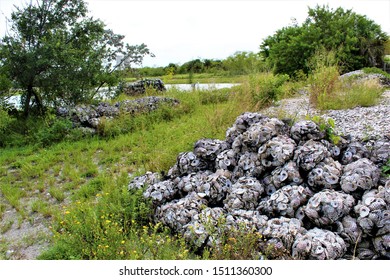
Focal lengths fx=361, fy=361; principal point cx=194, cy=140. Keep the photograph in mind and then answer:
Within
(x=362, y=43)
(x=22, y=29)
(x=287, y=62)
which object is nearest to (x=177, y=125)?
(x=22, y=29)

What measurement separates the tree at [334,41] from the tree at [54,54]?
34.4 feet

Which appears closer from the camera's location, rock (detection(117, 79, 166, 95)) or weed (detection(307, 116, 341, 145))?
weed (detection(307, 116, 341, 145))

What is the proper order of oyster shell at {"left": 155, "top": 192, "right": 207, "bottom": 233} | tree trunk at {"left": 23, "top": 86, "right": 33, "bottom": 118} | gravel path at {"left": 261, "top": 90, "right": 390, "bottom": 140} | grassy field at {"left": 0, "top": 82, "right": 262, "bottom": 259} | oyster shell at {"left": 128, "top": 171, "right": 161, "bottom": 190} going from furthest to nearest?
1. tree trunk at {"left": 23, "top": 86, "right": 33, "bottom": 118}
2. gravel path at {"left": 261, "top": 90, "right": 390, "bottom": 140}
3. oyster shell at {"left": 128, "top": 171, "right": 161, "bottom": 190}
4. oyster shell at {"left": 155, "top": 192, "right": 207, "bottom": 233}
5. grassy field at {"left": 0, "top": 82, "right": 262, "bottom": 259}

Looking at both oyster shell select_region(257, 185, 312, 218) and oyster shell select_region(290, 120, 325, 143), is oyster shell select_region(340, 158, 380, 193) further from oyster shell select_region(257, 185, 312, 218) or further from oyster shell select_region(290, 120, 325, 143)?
oyster shell select_region(290, 120, 325, 143)

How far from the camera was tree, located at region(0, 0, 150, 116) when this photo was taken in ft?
26.9

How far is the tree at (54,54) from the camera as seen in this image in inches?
323

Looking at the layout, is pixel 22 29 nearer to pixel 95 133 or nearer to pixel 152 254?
pixel 95 133

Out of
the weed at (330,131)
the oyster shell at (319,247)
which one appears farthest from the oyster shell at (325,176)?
the oyster shell at (319,247)

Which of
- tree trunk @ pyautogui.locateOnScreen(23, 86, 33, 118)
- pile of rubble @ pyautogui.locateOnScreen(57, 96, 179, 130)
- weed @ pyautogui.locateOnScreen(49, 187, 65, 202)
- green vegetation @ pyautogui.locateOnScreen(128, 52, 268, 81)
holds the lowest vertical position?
weed @ pyautogui.locateOnScreen(49, 187, 65, 202)

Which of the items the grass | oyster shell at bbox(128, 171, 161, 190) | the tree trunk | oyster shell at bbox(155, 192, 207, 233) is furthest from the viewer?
the tree trunk

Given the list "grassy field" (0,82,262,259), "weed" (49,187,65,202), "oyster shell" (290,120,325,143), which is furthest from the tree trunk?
"oyster shell" (290,120,325,143)

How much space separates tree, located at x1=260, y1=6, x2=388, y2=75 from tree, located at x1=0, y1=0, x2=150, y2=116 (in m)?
10.5

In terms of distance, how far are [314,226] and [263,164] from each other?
2.79 feet

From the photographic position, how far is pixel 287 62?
58.5 ft
